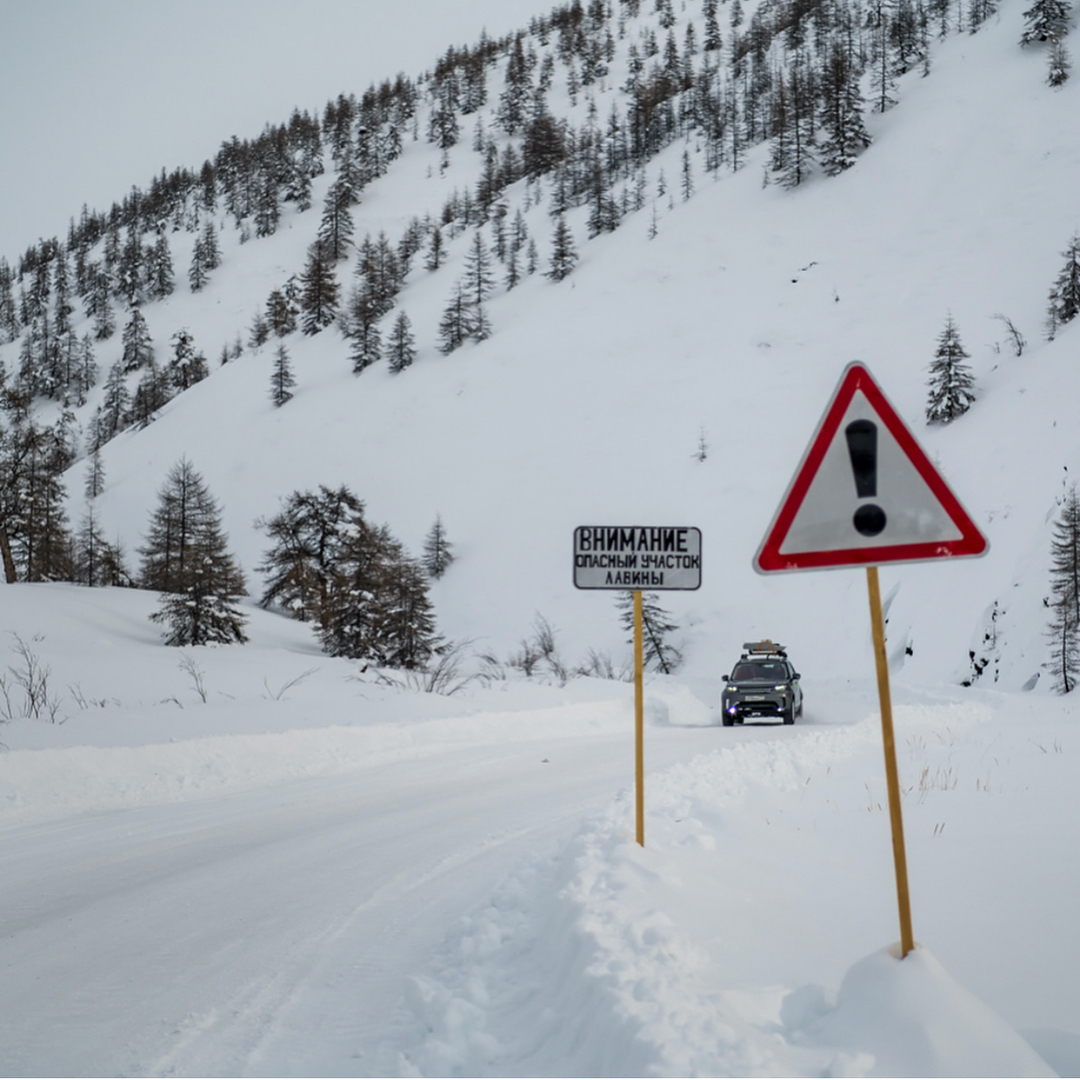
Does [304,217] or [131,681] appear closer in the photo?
[131,681]

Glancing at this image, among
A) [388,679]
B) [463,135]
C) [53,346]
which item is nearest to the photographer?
[388,679]

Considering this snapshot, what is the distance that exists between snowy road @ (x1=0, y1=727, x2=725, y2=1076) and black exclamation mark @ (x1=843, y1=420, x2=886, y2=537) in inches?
115

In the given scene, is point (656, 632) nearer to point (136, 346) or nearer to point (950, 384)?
point (950, 384)

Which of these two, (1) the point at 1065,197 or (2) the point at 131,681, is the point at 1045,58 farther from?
(2) the point at 131,681

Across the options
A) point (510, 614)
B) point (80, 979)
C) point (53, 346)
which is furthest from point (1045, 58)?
point (53, 346)

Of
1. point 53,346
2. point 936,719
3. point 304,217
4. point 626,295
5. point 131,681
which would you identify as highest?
point 304,217

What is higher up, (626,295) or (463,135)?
(463,135)

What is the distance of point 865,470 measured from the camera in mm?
3182

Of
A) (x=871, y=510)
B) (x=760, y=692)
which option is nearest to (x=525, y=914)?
(x=871, y=510)

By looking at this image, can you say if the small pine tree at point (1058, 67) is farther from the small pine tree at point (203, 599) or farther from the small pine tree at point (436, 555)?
the small pine tree at point (203, 599)

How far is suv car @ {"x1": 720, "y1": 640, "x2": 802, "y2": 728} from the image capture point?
19.2 meters

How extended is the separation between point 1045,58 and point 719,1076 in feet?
307

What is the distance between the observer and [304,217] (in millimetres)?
130875

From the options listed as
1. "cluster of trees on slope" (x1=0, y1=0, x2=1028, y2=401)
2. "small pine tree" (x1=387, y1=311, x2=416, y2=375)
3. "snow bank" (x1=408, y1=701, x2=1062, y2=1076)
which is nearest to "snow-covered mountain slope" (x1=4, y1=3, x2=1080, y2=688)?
"small pine tree" (x1=387, y1=311, x2=416, y2=375)
